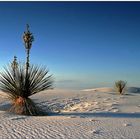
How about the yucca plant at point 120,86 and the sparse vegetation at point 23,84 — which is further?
the yucca plant at point 120,86

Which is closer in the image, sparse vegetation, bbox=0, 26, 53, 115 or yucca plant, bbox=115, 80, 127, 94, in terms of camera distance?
sparse vegetation, bbox=0, 26, 53, 115

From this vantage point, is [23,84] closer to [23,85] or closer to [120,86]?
[23,85]

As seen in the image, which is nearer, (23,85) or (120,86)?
(23,85)

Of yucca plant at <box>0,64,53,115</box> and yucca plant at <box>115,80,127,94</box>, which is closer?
yucca plant at <box>0,64,53,115</box>

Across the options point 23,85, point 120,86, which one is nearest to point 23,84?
point 23,85

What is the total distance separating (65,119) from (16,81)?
2723mm

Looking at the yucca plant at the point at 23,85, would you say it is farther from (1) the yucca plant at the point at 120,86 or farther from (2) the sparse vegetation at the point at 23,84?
(1) the yucca plant at the point at 120,86

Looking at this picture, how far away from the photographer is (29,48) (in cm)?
1071

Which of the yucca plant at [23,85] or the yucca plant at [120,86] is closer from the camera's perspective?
the yucca plant at [23,85]

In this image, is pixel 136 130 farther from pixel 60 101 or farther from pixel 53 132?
pixel 60 101

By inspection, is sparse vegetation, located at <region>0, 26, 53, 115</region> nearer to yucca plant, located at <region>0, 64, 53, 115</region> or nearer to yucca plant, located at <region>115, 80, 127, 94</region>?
yucca plant, located at <region>0, 64, 53, 115</region>

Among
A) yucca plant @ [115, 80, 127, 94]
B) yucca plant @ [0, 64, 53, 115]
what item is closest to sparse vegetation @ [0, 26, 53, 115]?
yucca plant @ [0, 64, 53, 115]

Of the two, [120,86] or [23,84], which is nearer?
[23,84]

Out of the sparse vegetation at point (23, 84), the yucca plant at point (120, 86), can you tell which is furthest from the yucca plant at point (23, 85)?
the yucca plant at point (120, 86)
